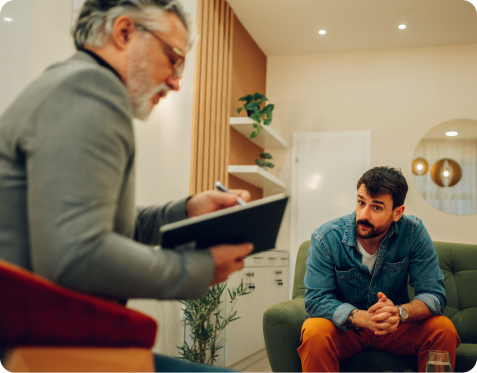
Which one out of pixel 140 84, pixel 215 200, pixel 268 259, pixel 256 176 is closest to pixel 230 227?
pixel 215 200

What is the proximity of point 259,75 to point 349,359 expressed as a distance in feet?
13.0

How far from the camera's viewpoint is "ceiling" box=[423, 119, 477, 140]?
493cm

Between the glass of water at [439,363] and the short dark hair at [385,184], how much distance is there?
1114 mm

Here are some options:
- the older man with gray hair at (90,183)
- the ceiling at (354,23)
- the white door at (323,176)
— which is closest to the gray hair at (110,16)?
the older man with gray hair at (90,183)

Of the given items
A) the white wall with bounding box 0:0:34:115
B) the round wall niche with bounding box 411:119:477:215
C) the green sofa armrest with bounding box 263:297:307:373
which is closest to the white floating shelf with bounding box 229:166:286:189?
the round wall niche with bounding box 411:119:477:215

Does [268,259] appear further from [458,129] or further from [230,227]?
[230,227]

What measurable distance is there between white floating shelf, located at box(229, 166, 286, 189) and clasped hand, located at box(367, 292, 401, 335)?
2.38m

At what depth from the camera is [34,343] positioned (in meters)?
0.61

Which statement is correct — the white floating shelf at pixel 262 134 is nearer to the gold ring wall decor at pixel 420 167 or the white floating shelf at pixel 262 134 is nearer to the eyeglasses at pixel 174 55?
the gold ring wall decor at pixel 420 167

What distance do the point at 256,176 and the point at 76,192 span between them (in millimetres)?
3925

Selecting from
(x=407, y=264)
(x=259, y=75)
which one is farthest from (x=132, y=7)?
(x=259, y=75)

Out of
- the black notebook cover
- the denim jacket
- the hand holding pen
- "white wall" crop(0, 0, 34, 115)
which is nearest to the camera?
the black notebook cover

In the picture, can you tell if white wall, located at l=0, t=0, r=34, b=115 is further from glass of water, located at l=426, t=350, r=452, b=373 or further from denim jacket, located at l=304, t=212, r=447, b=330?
glass of water, located at l=426, t=350, r=452, b=373

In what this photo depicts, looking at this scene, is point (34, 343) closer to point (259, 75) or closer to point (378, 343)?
point (378, 343)
